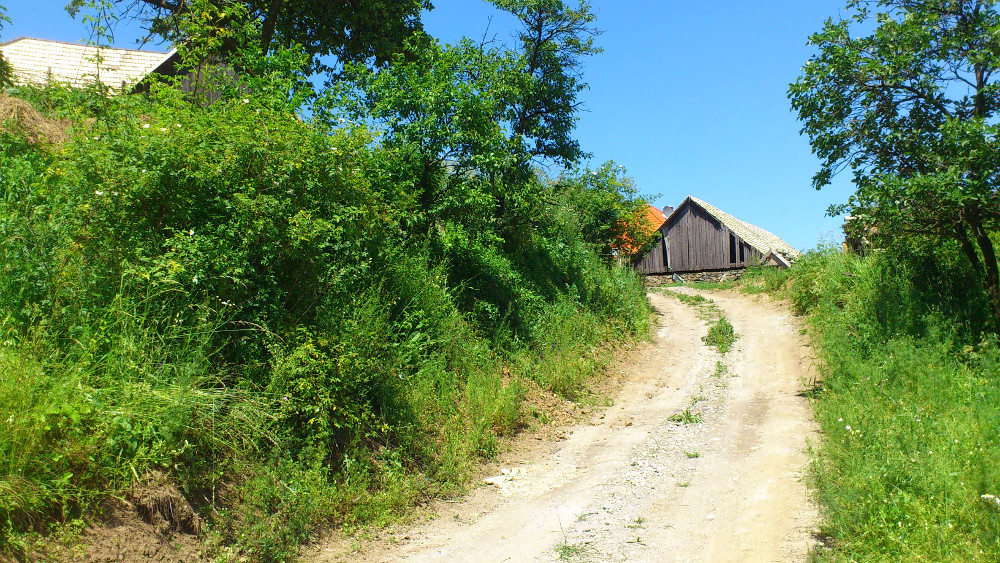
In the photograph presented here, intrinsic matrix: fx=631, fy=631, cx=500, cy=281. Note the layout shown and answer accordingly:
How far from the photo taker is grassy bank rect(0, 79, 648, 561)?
4910mm

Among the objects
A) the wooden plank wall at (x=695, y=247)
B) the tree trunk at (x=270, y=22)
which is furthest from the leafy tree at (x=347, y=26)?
the wooden plank wall at (x=695, y=247)

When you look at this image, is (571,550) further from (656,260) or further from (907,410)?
(656,260)

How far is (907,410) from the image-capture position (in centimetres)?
794

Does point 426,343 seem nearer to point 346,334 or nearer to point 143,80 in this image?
point 346,334

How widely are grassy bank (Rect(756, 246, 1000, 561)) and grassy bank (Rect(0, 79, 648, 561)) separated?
444 centimetres

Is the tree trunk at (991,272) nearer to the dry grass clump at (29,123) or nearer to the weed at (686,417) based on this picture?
the weed at (686,417)

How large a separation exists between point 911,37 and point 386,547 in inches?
447

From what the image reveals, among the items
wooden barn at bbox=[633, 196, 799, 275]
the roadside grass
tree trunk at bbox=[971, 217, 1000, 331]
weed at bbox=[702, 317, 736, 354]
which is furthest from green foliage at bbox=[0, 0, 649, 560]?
wooden barn at bbox=[633, 196, 799, 275]

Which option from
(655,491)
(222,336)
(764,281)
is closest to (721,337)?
(764,281)

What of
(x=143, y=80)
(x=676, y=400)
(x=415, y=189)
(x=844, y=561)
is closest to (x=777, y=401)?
(x=676, y=400)

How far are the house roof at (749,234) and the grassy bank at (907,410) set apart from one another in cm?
1736

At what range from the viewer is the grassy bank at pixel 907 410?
5.34 metres

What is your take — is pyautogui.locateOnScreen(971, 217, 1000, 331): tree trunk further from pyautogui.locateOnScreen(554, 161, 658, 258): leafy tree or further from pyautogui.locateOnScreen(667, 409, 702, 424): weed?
pyautogui.locateOnScreen(554, 161, 658, 258): leafy tree

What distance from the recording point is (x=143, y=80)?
822cm
